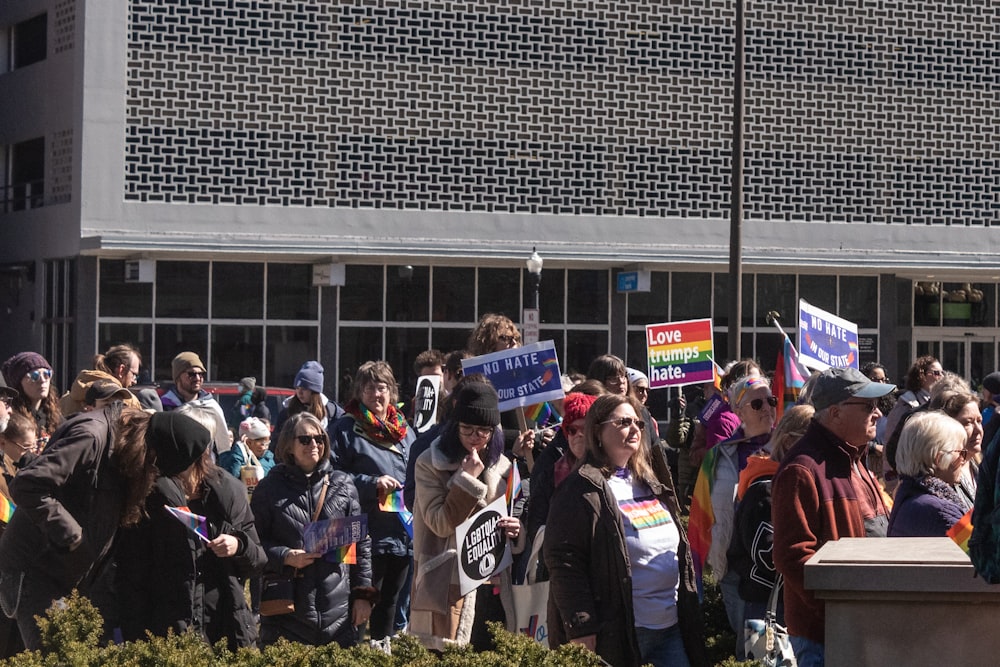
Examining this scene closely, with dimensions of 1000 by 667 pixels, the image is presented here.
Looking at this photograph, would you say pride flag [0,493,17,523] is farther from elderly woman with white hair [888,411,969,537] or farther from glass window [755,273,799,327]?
glass window [755,273,799,327]

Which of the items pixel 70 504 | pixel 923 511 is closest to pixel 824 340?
pixel 923 511

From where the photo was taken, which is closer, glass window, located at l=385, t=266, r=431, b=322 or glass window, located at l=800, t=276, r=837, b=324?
glass window, located at l=385, t=266, r=431, b=322

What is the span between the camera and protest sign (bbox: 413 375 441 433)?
11.6 m

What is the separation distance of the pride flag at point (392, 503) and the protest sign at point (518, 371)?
0.86 metres

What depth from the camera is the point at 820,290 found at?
33188mm

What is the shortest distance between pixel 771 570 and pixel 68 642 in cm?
293

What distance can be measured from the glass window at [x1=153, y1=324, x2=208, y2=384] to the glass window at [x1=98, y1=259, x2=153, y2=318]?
47 cm

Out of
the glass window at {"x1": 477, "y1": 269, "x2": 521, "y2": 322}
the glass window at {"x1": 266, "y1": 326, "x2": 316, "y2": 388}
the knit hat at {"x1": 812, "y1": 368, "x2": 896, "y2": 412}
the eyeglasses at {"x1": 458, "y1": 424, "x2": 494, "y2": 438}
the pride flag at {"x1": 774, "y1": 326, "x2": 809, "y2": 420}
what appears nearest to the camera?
the knit hat at {"x1": 812, "y1": 368, "x2": 896, "y2": 412}

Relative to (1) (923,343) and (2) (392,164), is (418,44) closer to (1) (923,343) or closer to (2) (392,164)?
(2) (392,164)

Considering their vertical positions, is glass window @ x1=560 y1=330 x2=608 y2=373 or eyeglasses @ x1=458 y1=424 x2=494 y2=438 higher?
glass window @ x1=560 y1=330 x2=608 y2=373

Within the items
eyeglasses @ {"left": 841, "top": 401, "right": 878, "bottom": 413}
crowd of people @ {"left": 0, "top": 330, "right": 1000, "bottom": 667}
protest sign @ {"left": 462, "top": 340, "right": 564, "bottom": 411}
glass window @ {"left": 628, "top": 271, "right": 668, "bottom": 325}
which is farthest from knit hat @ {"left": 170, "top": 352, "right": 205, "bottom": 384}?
glass window @ {"left": 628, "top": 271, "right": 668, "bottom": 325}

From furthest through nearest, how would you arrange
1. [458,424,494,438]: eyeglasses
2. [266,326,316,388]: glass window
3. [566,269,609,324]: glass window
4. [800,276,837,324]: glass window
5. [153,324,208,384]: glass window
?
1. [800,276,837,324]: glass window
2. [566,269,609,324]: glass window
3. [266,326,316,388]: glass window
4. [153,324,208,384]: glass window
5. [458,424,494,438]: eyeglasses

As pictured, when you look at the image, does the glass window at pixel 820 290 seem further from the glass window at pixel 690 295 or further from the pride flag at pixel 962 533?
the pride flag at pixel 962 533

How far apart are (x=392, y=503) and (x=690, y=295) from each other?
23.3 metres
